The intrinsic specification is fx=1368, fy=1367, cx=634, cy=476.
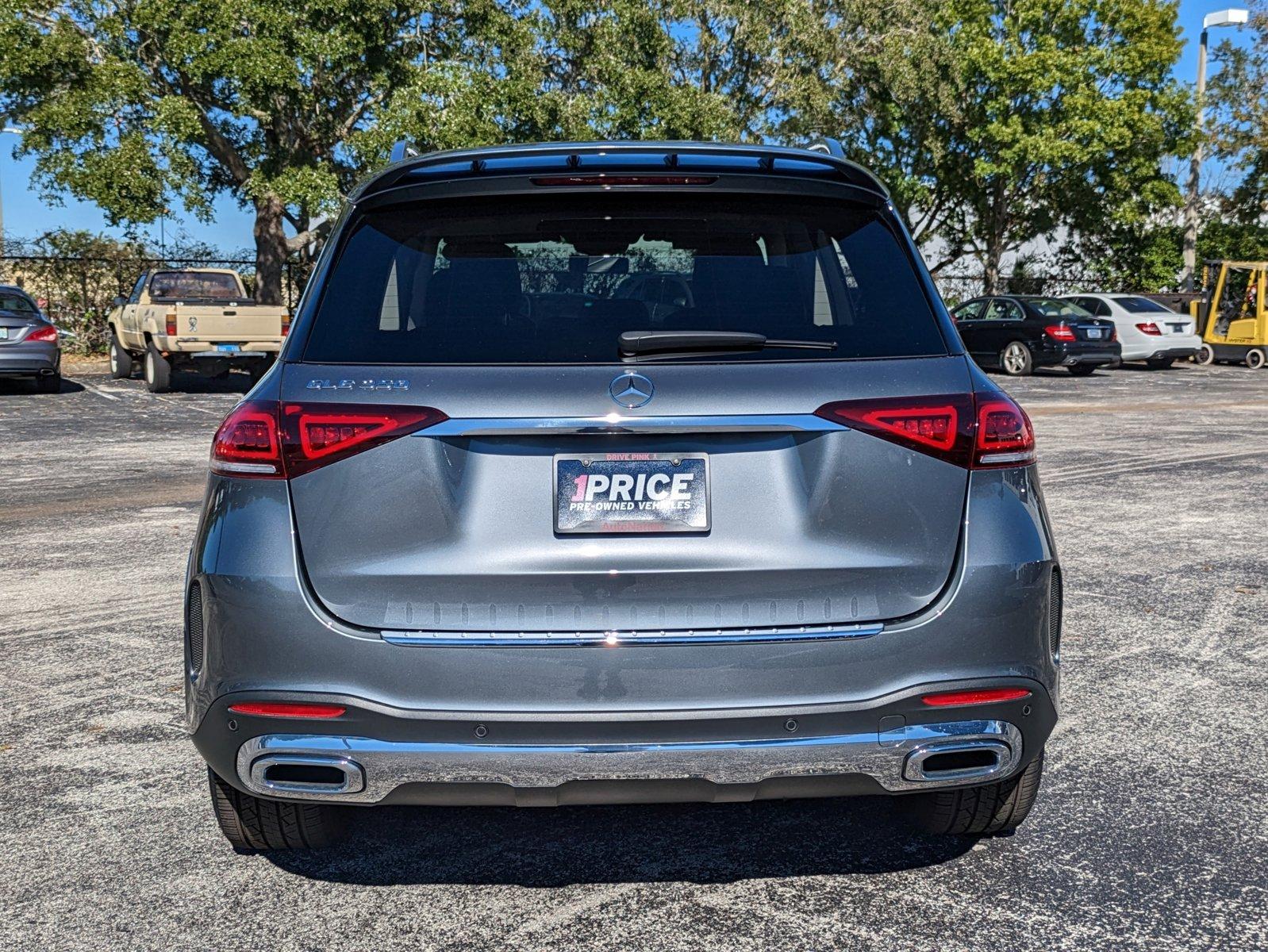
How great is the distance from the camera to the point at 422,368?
9.79 ft

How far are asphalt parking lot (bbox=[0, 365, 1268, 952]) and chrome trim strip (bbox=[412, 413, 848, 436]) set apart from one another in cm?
117

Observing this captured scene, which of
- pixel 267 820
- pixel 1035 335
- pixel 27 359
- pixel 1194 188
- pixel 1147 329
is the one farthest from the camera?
pixel 1194 188

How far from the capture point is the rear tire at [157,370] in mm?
20719

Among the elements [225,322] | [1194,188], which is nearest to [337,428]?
[225,322]

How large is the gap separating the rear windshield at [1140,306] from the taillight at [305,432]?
28.6 meters

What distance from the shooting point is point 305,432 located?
3.01 meters

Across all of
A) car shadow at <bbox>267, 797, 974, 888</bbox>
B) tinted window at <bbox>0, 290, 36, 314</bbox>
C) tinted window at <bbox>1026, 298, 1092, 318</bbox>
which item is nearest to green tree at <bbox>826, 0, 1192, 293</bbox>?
tinted window at <bbox>1026, 298, 1092, 318</bbox>

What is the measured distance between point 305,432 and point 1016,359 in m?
25.9

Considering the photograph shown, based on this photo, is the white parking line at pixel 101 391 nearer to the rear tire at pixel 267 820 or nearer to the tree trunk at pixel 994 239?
the rear tire at pixel 267 820

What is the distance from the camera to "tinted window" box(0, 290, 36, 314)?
2022 cm

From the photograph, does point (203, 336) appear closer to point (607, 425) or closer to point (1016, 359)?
point (1016, 359)

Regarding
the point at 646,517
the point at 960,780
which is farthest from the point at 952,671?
the point at 646,517

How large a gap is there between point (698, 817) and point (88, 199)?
2347cm

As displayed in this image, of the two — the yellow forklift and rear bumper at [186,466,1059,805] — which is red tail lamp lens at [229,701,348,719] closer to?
rear bumper at [186,466,1059,805]
